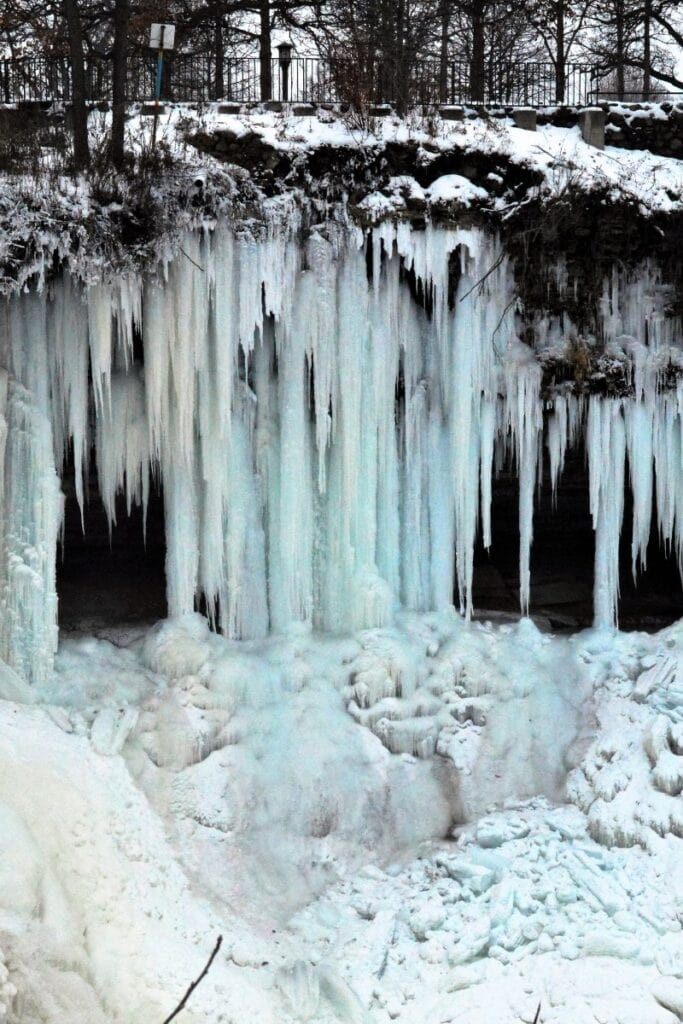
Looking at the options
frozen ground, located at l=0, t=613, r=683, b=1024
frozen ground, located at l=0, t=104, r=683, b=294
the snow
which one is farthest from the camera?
frozen ground, located at l=0, t=104, r=683, b=294

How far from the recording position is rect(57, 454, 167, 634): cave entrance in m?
10.3

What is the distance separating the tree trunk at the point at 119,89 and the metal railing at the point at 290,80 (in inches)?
71.4

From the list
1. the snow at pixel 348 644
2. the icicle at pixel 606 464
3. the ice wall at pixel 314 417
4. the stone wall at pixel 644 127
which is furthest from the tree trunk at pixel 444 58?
the icicle at pixel 606 464

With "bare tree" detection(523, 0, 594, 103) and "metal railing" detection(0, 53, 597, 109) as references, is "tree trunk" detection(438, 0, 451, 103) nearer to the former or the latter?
"metal railing" detection(0, 53, 597, 109)

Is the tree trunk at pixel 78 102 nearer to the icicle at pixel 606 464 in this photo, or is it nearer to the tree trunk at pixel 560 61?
the icicle at pixel 606 464

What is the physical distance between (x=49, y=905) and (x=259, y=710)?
2.77 metres

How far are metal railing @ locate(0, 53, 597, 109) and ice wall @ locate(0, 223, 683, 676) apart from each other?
8.85 feet

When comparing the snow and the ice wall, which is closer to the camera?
the snow

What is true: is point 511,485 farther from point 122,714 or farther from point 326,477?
point 122,714

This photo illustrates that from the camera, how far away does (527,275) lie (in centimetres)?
928

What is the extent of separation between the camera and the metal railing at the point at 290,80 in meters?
13.2

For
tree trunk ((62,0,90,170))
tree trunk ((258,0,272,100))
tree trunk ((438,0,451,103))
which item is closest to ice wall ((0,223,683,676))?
tree trunk ((62,0,90,170))

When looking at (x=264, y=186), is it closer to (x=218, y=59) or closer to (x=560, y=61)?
(x=218, y=59)

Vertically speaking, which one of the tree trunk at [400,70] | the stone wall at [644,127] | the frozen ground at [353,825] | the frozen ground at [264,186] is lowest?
the frozen ground at [353,825]
